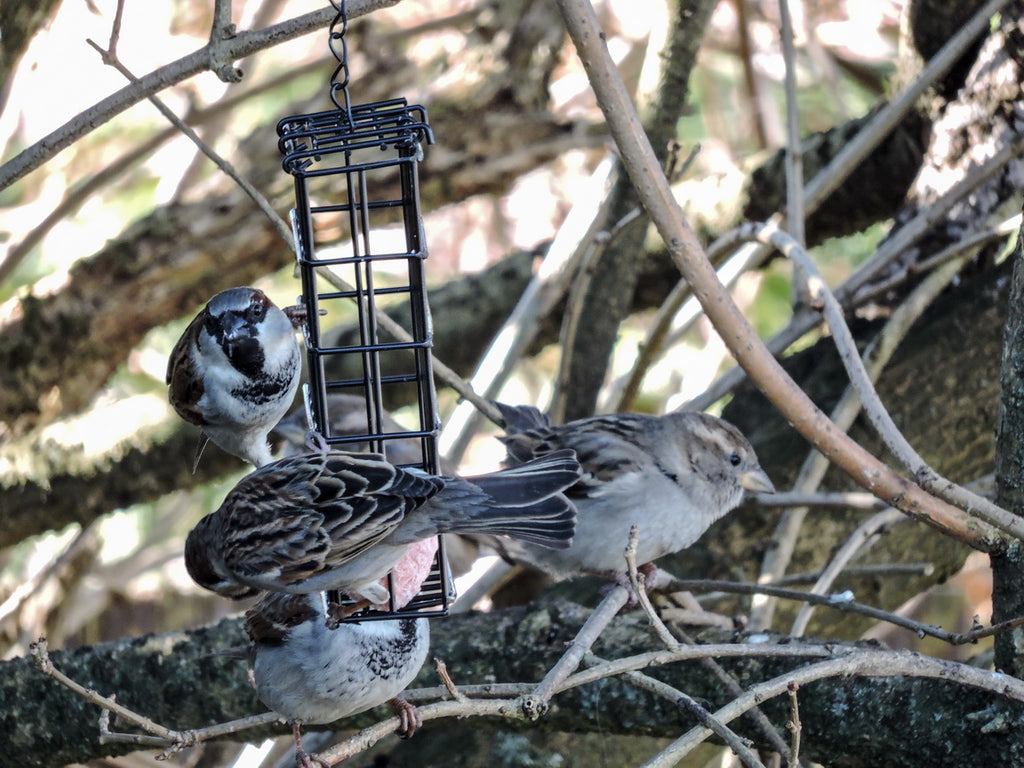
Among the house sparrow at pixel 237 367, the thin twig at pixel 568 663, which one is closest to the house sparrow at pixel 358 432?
the house sparrow at pixel 237 367

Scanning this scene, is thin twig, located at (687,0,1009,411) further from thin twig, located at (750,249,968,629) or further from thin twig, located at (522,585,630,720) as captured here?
thin twig, located at (522,585,630,720)

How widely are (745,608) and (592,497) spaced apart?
2.24 feet

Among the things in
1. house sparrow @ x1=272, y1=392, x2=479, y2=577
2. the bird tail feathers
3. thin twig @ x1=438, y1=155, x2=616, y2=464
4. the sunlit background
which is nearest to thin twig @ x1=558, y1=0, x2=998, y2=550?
the bird tail feathers

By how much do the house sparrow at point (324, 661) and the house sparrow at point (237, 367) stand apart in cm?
43

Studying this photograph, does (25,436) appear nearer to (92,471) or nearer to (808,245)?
(92,471)

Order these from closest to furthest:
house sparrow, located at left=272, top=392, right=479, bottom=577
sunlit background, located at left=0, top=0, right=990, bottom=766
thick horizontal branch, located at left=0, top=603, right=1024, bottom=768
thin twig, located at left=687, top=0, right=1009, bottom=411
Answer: thick horizontal branch, located at left=0, top=603, right=1024, bottom=768 → thin twig, located at left=687, top=0, right=1009, bottom=411 → house sparrow, located at left=272, top=392, right=479, bottom=577 → sunlit background, located at left=0, top=0, right=990, bottom=766

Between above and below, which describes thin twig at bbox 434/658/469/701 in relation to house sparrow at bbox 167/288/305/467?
below

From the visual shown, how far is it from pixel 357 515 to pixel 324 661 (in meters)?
0.43

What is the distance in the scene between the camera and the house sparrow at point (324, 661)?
2.39 meters

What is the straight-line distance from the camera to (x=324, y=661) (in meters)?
2.45

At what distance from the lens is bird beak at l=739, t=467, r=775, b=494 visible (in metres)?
3.02

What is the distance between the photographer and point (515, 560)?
3090 mm

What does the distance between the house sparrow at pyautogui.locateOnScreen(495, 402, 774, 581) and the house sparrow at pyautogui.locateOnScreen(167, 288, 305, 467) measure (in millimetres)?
631

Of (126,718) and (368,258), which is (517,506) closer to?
(368,258)
